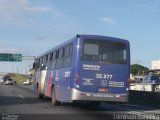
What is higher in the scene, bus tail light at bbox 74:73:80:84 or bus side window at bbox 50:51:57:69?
bus side window at bbox 50:51:57:69

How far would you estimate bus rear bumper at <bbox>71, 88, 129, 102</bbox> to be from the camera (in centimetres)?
1859

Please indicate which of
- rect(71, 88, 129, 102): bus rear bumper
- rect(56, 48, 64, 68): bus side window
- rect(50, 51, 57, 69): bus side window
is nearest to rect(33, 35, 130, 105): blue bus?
rect(71, 88, 129, 102): bus rear bumper

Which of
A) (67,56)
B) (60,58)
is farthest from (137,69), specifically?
(67,56)

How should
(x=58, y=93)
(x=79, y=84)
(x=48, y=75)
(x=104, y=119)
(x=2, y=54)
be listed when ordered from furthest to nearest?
1. (x=2, y=54)
2. (x=48, y=75)
3. (x=58, y=93)
4. (x=79, y=84)
5. (x=104, y=119)

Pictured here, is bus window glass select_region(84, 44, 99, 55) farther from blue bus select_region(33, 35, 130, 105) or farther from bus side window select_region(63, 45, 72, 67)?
bus side window select_region(63, 45, 72, 67)

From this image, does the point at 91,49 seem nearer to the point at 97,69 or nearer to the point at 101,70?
the point at 97,69

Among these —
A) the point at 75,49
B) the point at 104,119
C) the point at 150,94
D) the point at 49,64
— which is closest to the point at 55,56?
the point at 49,64

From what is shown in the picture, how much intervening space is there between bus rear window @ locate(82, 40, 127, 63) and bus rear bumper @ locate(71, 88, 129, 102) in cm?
154

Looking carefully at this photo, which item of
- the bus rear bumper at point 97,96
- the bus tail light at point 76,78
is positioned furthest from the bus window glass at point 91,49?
the bus rear bumper at point 97,96

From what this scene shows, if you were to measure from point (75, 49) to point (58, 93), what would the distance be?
3.36m

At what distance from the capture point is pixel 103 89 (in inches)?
749

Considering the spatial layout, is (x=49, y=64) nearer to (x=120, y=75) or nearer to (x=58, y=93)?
(x=58, y=93)

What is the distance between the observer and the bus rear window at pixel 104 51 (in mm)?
18859

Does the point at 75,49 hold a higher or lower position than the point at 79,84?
higher
